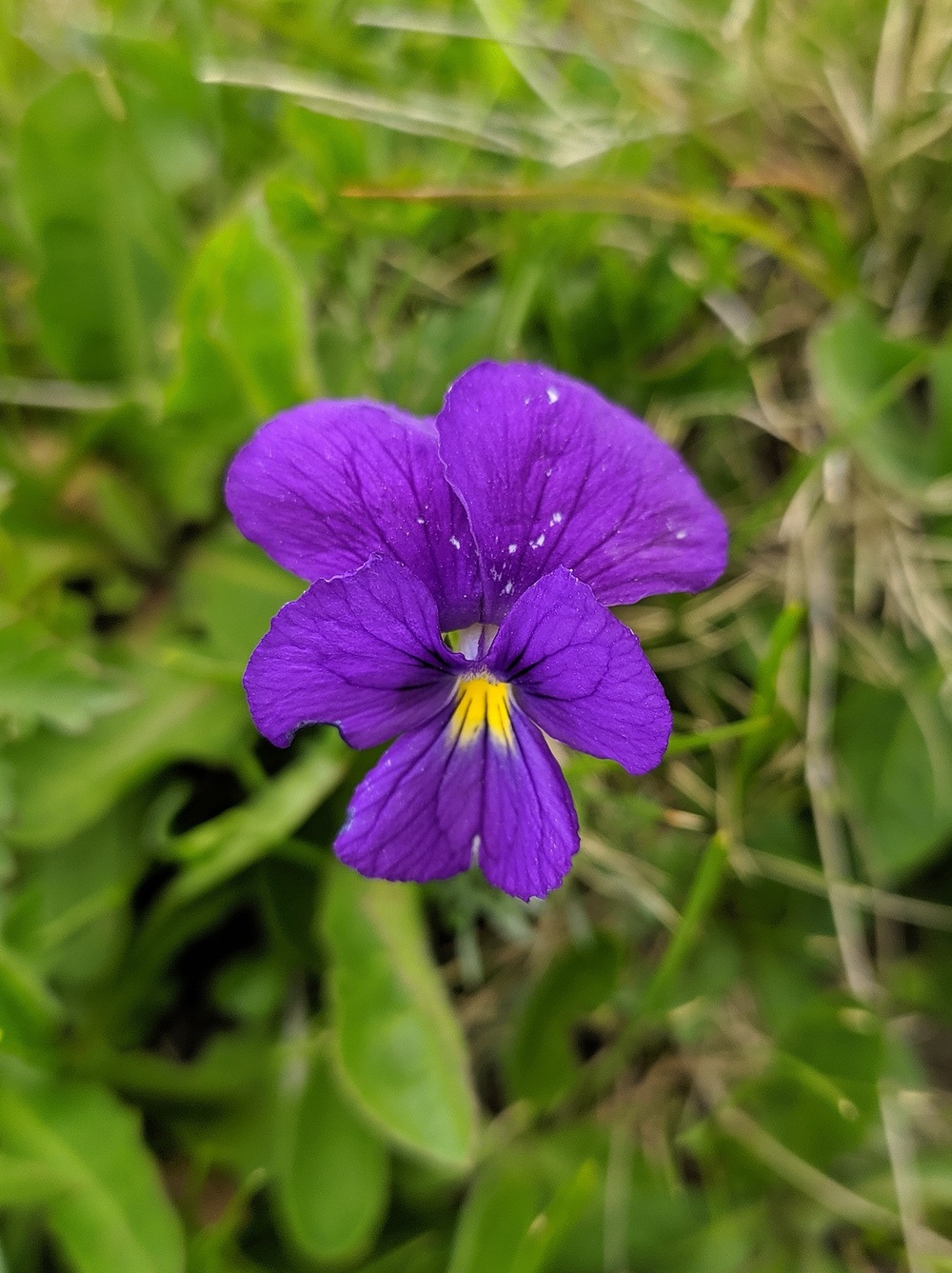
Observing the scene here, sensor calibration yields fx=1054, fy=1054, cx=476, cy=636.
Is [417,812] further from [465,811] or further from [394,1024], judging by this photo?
[394,1024]

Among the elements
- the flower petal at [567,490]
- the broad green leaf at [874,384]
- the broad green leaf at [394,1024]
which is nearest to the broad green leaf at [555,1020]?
the broad green leaf at [394,1024]

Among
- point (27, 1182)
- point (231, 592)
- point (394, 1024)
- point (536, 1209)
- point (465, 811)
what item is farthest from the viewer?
point (231, 592)

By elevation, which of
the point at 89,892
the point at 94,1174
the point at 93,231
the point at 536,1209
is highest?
the point at 93,231

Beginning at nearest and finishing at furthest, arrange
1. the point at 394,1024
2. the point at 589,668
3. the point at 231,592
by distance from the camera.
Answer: the point at 589,668 → the point at 394,1024 → the point at 231,592

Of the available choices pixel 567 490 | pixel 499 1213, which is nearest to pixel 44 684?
pixel 567 490

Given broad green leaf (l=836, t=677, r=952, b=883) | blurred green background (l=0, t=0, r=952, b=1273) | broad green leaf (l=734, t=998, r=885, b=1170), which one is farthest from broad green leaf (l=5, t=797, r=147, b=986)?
broad green leaf (l=836, t=677, r=952, b=883)

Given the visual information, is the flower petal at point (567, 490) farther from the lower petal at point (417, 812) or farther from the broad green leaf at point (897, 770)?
the broad green leaf at point (897, 770)

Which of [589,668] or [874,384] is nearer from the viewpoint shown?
[589,668]
